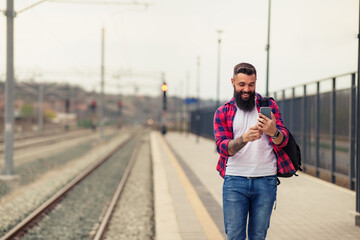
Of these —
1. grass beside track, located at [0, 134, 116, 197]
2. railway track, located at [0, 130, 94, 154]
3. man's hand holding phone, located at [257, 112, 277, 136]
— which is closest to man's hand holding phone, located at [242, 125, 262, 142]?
man's hand holding phone, located at [257, 112, 277, 136]

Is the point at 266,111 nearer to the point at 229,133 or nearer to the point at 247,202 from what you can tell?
the point at 229,133

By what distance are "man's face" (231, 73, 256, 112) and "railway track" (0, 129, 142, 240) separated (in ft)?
14.6

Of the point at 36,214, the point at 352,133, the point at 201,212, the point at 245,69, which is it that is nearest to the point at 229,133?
the point at 245,69

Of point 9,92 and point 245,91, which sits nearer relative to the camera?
point 245,91

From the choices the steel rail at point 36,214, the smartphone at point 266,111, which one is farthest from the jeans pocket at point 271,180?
the steel rail at point 36,214

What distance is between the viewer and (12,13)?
11.4 metres

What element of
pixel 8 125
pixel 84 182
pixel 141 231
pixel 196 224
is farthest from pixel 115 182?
pixel 196 224

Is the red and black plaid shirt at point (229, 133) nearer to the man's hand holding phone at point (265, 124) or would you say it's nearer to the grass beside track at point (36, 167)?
the man's hand holding phone at point (265, 124)

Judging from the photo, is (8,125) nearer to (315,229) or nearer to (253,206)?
(315,229)

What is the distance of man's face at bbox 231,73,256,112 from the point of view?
9.89ft

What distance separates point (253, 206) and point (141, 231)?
4.67 m

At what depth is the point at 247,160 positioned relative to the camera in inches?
117

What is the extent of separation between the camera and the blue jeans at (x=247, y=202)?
2.98 meters

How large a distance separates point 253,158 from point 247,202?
33cm
